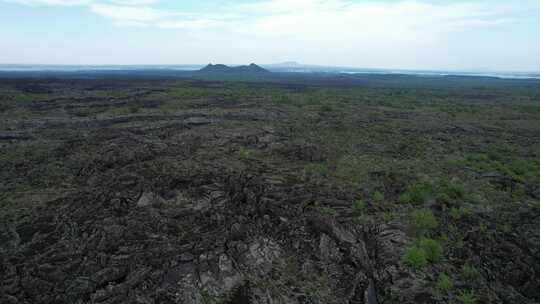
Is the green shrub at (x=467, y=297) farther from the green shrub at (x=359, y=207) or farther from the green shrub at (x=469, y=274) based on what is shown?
the green shrub at (x=359, y=207)

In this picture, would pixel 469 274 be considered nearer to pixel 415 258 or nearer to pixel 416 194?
pixel 415 258

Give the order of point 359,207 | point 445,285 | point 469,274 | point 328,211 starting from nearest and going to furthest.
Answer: point 445,285 → point 469,274 → point 328,211 → point 359,207

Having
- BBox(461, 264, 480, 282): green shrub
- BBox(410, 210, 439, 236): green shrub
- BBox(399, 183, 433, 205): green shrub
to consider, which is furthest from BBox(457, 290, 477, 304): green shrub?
BBox(399, 183, 433, 205): green shrub

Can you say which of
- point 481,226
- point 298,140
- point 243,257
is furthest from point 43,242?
point 298,140

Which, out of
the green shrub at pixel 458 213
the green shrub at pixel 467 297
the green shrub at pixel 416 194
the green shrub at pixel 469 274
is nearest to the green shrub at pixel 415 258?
the green shrub at pixel 469 274

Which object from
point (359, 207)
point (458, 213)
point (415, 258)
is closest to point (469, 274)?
point (415, 258)
